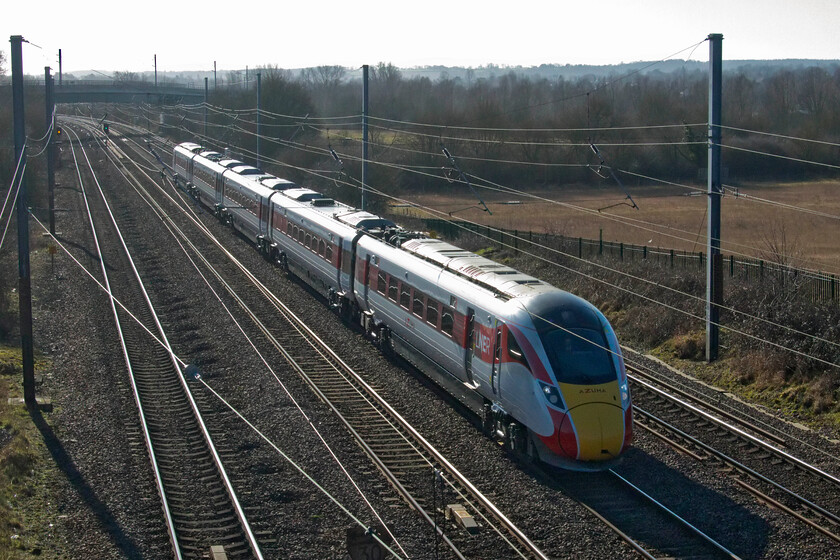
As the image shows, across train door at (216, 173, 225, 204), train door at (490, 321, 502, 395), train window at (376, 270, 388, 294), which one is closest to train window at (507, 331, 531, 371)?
train door at (490, 321, 502, 395)

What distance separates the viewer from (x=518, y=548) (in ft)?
35.2

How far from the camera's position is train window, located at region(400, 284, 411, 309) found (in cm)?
1780

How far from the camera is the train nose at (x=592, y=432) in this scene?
1242 centimetres

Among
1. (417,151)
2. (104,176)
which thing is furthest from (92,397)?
(104,176)

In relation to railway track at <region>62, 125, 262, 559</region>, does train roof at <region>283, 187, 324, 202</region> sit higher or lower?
higher

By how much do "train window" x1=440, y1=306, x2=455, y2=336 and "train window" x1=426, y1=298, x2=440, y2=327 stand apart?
0.99 feet

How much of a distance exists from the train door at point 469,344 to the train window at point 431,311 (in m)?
1.50

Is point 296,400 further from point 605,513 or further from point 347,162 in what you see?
point 347,162

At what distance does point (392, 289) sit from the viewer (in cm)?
1883

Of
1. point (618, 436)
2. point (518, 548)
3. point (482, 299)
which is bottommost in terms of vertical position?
point (518, 548)

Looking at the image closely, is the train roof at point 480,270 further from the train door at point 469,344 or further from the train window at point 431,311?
the train window at point 431,311

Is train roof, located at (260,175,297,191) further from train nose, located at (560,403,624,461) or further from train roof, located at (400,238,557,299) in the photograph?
train nose, located at (560,403,624,461)

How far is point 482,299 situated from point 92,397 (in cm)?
805

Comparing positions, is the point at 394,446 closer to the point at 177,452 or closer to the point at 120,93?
the point at 177,452
